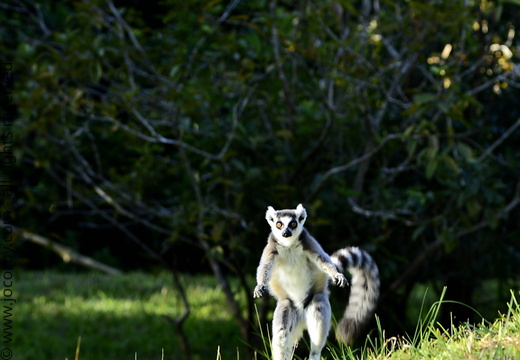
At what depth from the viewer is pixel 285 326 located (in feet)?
8.61

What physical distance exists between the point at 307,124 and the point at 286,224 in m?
5.05

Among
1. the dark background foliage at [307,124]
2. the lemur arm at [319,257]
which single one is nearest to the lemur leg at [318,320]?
the lemur arm at [319,257]

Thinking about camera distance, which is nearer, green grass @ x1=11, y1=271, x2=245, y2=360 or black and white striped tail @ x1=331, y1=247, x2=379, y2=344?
black and white striped tail @ x1=331, y1=247, x2=379, y2=344

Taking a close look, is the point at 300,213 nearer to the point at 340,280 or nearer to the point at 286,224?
the point at 286,224

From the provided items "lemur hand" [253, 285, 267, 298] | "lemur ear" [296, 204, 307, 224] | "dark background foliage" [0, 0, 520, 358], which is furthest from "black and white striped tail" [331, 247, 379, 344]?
"dark background foliage" [0, 0, 520, 358]

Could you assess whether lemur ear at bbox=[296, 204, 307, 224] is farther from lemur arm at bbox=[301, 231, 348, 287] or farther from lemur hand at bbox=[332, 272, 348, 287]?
lemur hand at bbox=[332, 272, 348, 287]

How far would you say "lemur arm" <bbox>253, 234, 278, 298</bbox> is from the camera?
2.43 meters

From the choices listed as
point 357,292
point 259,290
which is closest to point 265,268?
point 259,290

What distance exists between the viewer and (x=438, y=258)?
8.52 m

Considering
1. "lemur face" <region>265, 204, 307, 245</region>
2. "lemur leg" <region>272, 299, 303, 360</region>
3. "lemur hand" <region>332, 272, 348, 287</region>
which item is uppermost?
"lemur face" <region>265, 204, 307, 245</region>

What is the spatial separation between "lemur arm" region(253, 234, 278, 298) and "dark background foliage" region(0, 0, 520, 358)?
3206mm

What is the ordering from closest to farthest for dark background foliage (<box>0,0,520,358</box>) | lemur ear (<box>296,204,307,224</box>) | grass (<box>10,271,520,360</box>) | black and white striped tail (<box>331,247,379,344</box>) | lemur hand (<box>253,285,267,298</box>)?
lemur hand (<box>253,285,267,298</box>), black and white striped tail (<box>331,247,379,344</box>), lemur ear (<box>296,204,307,224</box>), dark background foliage (<box>0,0,520,358</box>), grass (<box>10,271,520,360</box>)

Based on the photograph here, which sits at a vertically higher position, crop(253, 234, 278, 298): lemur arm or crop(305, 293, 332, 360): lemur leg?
crop(253, 234, 278, 298): lemur arm

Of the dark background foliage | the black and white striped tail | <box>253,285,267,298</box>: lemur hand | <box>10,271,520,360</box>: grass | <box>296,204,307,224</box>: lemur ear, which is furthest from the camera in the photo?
<box>10,271,520,360</box>: grass
